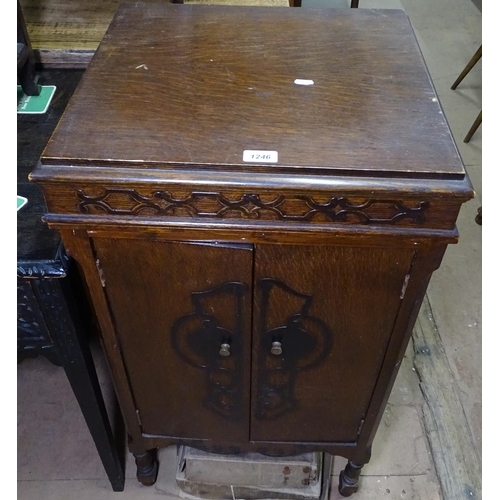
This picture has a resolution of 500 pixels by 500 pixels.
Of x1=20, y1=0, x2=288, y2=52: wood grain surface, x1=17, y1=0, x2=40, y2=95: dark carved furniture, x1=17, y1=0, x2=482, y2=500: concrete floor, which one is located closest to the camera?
x1=17, y1=0, x2=40, y2=95: dark carved furniture

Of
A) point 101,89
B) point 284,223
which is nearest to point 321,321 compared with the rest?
point 284,223

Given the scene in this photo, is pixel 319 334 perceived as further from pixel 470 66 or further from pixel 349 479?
pixel 470 66

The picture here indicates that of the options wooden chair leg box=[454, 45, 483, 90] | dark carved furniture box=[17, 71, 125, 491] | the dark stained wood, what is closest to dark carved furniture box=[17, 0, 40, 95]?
dark carved furniture box=[17, 71, 125, 491]

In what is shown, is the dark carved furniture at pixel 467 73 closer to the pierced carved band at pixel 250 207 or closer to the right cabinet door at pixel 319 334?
the right cabinet door at pixel 319 334

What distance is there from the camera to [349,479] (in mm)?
1150

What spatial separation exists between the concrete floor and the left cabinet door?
31 cm

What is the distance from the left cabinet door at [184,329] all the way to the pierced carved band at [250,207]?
0.21ft

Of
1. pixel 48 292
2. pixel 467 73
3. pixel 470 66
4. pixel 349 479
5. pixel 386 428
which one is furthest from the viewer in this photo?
pixel 467 73

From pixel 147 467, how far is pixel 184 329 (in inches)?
20.1

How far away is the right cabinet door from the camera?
2.35 feet

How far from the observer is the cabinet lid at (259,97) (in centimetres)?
62

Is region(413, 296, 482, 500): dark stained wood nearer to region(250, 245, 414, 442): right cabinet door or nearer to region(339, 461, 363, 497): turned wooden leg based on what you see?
region(339, 461, 363, 497): turned wooden leg

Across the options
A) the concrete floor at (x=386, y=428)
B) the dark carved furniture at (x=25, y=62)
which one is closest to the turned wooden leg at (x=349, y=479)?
the concrete floor at (x=386, y=428)

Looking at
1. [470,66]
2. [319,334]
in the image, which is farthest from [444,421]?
[470,66]
